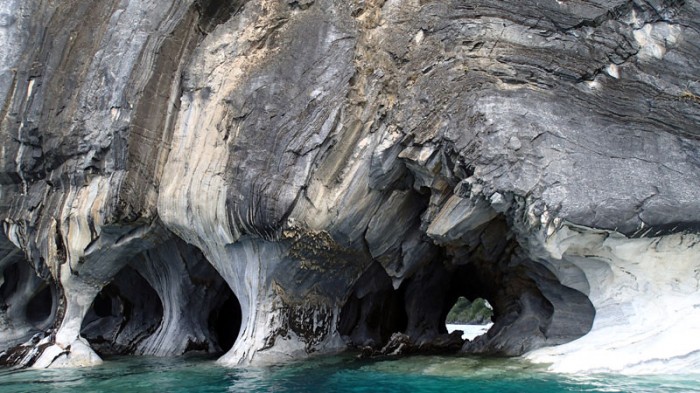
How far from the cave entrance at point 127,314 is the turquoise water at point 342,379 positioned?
4.32m

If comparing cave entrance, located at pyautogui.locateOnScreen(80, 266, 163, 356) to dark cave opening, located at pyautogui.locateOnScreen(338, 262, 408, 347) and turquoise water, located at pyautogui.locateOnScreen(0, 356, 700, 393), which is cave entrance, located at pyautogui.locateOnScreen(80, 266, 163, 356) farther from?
dark cave opening, located at pyautogui.locateOnScreen(338, 262, 408, 347)

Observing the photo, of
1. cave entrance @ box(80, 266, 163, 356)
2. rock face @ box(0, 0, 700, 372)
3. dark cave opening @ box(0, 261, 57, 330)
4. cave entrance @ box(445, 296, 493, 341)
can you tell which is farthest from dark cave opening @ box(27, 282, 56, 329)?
cave entrance @ box(445, 296, 493, 341)

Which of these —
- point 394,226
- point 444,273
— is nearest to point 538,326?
point 394,226

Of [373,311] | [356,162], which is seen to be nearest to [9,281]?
[373,311]

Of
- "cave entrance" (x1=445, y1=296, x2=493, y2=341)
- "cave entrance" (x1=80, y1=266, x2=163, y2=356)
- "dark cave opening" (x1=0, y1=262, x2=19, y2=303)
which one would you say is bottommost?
"cave entrance" (x1=445, y1=296, x2=493, y2=341)

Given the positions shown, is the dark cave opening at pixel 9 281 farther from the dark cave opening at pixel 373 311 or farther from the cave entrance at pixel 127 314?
the dark cave opening at pixel 373 311

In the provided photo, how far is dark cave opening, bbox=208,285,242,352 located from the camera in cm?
1631

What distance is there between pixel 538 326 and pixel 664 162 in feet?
12.3

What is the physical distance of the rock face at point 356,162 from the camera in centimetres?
983

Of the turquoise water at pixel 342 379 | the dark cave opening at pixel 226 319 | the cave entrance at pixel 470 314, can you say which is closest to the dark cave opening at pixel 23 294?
the dark cave opening at pixel 226 319

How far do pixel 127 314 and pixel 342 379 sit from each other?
29.8 ft

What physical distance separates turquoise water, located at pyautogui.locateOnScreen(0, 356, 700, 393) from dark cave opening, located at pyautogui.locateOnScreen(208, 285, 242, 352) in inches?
160

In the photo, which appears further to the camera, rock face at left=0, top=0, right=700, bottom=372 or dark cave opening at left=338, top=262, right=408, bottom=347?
dark cave opening at left=338, top=262, right=408, bottom=347

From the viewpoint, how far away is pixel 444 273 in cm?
1648
